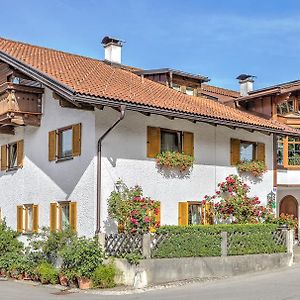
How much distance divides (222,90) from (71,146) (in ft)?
50.3

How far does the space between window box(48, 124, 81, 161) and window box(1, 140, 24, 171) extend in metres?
2.60

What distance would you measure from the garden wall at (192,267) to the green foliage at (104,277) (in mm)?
293

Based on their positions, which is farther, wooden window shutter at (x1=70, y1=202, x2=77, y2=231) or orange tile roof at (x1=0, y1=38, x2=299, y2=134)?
wooden window shutter at (x1=70, y1=202, x2=77, y2=231)

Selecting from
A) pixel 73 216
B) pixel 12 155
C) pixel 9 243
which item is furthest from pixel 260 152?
pixel 9 243

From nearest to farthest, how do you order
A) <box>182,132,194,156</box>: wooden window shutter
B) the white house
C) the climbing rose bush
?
the white house < <box>182,132,194,156</box>: wooden window shutter < the climbing rose bush

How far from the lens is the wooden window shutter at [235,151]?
20.9 metres

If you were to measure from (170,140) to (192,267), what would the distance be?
450 centimetres

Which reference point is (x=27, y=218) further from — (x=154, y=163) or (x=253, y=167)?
(x=253, y=167)

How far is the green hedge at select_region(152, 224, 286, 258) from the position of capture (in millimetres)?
16438

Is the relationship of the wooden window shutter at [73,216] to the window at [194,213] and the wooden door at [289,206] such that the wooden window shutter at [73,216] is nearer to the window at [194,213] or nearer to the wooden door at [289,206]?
the window at [194,213]

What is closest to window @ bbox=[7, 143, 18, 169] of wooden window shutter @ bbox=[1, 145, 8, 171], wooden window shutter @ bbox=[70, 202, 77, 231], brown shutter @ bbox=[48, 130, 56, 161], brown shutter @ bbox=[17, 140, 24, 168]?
wooden window shutter @ bbox=[1, 145, 8, 171]

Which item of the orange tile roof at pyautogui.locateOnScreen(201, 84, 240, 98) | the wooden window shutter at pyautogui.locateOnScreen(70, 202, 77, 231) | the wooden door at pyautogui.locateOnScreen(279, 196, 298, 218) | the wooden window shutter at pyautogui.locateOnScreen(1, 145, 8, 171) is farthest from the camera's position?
the orange tile roof at pyautogui.locateOnScreen(201, 84, 240, 98)

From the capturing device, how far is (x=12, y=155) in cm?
2231

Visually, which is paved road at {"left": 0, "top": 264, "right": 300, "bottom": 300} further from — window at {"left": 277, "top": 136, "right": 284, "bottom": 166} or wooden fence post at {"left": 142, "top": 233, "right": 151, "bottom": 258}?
window at {"left": 277, "top": 136, "right": 284, "bottom": 166}
